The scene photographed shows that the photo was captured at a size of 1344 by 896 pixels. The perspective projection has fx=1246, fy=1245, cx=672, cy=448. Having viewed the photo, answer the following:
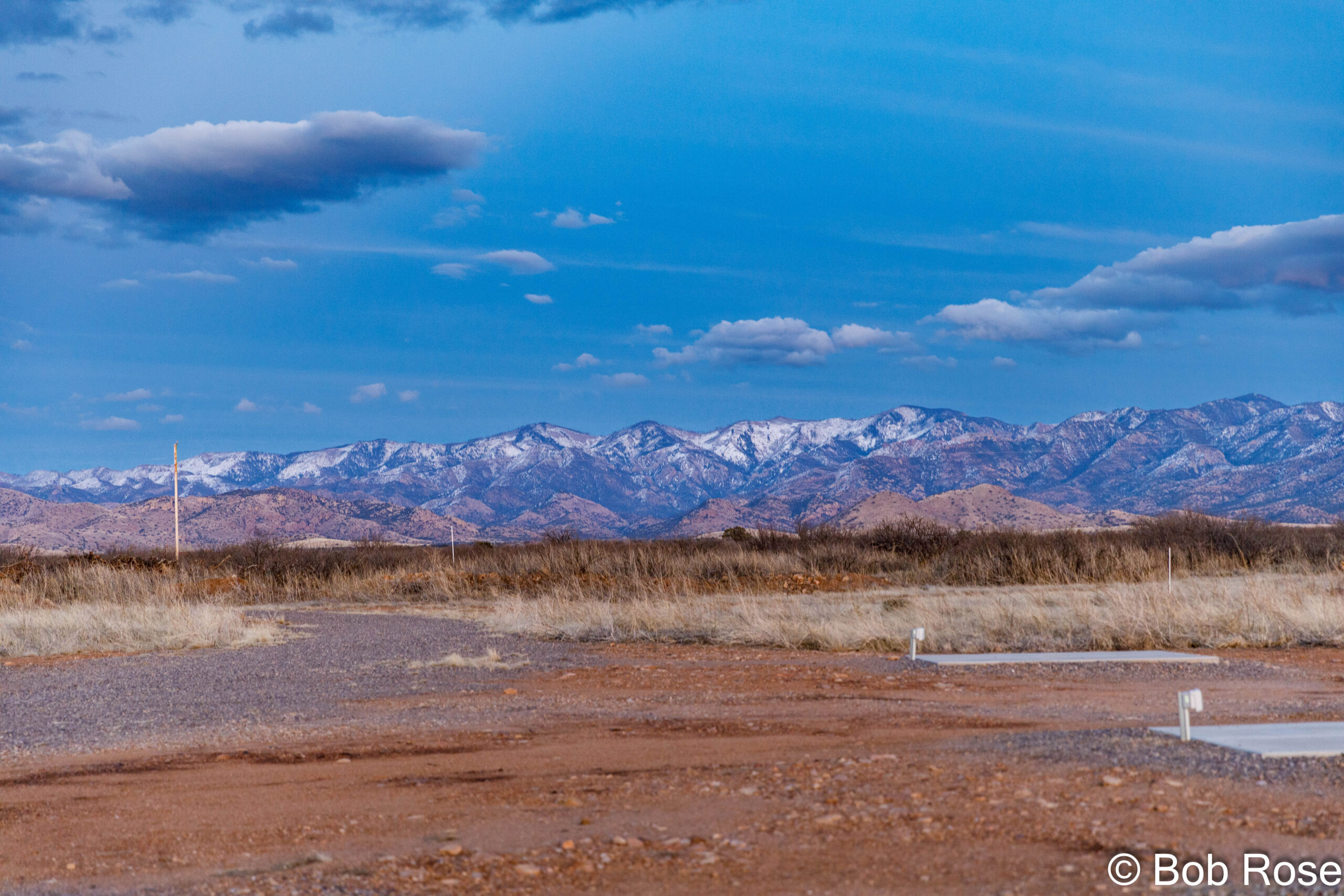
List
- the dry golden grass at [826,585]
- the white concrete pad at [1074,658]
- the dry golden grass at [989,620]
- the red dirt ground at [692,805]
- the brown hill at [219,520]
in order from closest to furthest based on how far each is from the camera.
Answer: the red dirt ground at [692,805]
the white concrete pad at [1074,658]
the dry golden grass at [989,620]
the dry golden grass at [826,585]
the brown hill at [219,520]

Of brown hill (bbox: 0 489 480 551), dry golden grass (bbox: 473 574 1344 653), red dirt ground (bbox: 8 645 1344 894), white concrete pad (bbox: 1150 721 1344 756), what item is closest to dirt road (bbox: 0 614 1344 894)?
red dirt ground (bbox: 8 645 1344 894)

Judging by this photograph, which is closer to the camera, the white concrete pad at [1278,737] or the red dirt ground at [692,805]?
the red dirt ground at [692,805]

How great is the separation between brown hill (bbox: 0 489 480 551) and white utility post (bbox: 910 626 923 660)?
4051 inches

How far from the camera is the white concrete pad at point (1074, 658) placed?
1270 centimetres

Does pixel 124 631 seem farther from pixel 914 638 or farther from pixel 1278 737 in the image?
pixel 1278 737

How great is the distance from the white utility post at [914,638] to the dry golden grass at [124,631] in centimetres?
886

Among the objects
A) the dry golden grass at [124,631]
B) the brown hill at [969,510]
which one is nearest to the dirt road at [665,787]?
the dry golden grass at [124,631]

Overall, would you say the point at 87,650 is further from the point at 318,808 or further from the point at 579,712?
the point at 318,808

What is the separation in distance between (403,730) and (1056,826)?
17.4 ft

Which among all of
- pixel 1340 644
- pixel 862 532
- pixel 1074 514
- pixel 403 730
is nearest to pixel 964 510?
pixel 1074 514

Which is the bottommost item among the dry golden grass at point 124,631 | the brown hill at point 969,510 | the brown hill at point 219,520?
the brown hill at point 969,510

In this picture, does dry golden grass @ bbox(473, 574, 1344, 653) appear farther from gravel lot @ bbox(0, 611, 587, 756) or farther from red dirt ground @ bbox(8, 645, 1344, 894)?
red dirt ground @ bbox(8, 645, 1344, 894)

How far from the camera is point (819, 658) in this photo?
14.2m

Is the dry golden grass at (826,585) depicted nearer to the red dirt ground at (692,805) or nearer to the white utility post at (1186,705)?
the red dirt ground at (692,805)
